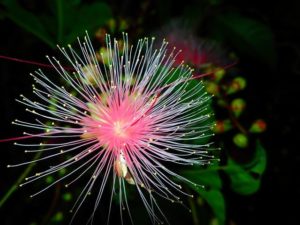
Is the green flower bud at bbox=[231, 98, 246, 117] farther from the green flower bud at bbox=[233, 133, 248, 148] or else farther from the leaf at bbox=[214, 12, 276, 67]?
the leaf at bbox=[214, 12, 276, 67]

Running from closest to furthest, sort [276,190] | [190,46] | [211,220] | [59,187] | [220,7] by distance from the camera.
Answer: [59,187] < [211,220] < [190,46] < [276,190] < [220,7]

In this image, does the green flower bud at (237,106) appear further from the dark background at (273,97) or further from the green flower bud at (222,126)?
the dark background at (273,97)

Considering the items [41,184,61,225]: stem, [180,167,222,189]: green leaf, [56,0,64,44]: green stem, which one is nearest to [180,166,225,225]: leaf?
[180,167,222,189]: green leaf

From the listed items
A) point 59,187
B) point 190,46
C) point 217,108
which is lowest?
point 59,187

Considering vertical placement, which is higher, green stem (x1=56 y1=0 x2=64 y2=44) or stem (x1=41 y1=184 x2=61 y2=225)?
green stem (x1=56 y1=0 x2=64 y2=44)

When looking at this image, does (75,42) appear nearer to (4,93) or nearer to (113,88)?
(4,93)

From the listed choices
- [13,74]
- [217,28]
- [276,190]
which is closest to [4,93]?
[13,74]

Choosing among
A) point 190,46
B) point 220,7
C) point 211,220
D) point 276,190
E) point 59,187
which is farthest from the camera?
point 220,7
